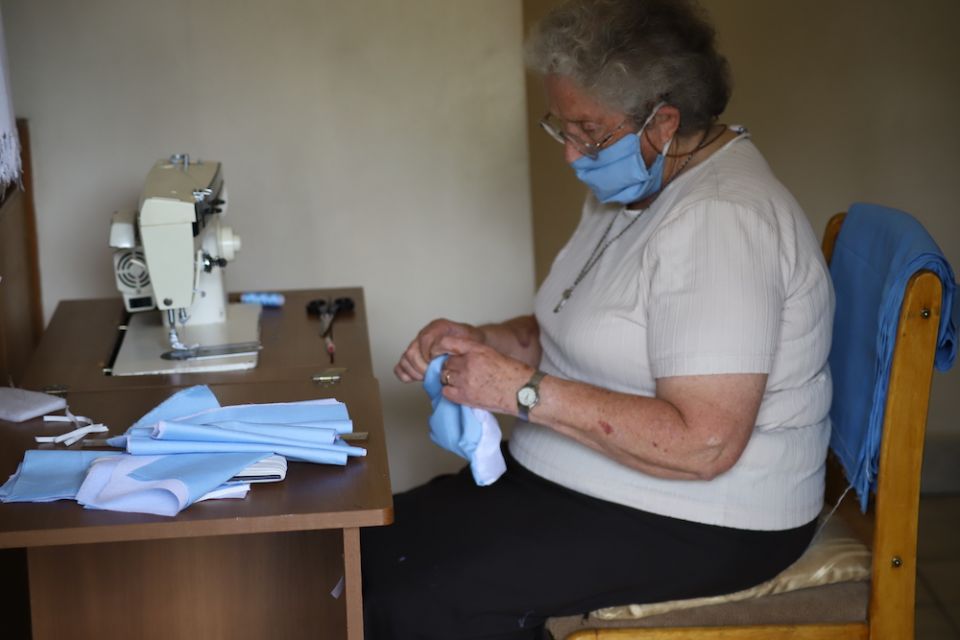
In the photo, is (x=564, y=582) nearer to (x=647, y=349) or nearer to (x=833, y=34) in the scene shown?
(x=647, y=349)

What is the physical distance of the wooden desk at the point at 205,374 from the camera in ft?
6.68

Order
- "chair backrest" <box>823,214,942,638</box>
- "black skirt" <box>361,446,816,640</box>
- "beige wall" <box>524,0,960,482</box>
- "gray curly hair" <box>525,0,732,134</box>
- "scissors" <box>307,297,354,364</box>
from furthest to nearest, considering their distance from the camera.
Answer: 1. "beige wall" <box>524,0,960,482</box>
2. "scissors" <box>307,297,354,364</box>
3. "gray curly hair" <box>525,0,732,134</box>
4. "black skirt" <box>361,446,816,640</box>
5. "chair backrest" <box>823,214,942,638</box>

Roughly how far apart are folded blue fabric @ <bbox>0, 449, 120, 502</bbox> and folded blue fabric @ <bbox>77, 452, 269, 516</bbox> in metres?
0.03

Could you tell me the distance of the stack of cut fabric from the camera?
4.66ft

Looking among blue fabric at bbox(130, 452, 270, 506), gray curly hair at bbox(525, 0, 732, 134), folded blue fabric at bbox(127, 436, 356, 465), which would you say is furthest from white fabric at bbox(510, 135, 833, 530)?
blue fabric at bbox(130, 452, 270, 506)

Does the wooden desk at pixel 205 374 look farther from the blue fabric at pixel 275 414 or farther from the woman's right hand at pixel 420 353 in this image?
the blue fabric at pixel 275 414

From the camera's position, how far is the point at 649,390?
1832 mm

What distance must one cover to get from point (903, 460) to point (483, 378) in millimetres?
640

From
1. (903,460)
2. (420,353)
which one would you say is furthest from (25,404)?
(903,460)

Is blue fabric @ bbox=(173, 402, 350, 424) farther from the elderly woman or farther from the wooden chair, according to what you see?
the wooden chair

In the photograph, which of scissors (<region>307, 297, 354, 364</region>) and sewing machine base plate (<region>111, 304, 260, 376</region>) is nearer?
sewing machine base plate (<region>111, 304, 260, 376</region>)

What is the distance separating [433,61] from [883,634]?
2.05 metres

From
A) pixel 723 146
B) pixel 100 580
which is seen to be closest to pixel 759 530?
pixel 723 146

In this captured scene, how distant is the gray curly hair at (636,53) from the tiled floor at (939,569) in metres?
1.48
